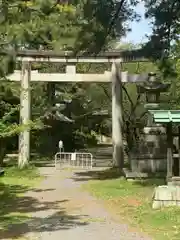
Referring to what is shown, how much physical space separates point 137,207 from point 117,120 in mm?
10744

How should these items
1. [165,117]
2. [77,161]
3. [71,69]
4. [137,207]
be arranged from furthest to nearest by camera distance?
[77,161], [71,69], [165,117], [137,207]

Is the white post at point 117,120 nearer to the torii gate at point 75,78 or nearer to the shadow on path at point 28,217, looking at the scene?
the torii gate at point 75,78

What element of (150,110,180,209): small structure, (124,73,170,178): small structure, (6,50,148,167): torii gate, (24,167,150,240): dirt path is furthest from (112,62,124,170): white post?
(150,110,180,209): small structure

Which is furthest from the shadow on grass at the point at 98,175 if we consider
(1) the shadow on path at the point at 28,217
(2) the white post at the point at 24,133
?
(1) the shadow on path at the point at 28,217

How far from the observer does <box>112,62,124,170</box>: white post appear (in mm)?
21422

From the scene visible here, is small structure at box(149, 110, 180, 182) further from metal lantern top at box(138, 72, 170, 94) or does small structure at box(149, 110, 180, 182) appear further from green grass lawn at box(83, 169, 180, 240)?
metal lantern top at box(138, 72, 170, 94)

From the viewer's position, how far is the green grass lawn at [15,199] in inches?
360

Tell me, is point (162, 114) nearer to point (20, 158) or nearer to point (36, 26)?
point (36, 26)

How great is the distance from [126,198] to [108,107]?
21293mm

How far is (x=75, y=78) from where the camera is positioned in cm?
2228

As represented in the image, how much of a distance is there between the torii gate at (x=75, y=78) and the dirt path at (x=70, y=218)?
20.3 feet

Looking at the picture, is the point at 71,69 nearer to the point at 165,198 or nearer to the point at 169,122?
the point at 169,122

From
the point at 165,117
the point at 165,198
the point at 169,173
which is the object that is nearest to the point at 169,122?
the point at 165,117

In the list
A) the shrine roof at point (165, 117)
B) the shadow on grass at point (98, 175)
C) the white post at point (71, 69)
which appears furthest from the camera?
the white post at point (71, 69)
